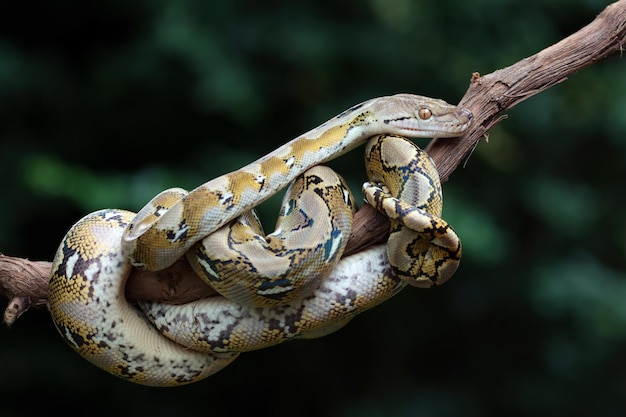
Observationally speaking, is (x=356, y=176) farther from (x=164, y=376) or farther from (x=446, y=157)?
(x=164, y=376)

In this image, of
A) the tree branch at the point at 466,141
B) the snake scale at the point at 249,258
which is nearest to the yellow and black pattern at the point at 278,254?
the snake scale at the point at 249,258

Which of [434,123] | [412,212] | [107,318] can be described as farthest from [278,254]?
[434,123]

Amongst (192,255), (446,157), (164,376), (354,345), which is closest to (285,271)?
(192,255)

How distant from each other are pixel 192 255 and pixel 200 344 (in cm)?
33

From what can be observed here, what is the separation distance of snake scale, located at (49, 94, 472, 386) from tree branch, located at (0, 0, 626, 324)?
0.06 meters

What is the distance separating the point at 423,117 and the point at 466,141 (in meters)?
0.18

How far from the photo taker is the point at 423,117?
8.58ft

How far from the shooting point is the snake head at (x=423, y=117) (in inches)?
101

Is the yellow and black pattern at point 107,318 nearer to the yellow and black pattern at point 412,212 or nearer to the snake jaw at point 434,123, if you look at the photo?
the yellow and black pattern at point 412,212

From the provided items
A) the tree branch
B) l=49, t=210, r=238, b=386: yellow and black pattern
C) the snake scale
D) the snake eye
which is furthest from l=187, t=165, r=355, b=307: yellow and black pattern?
the snake eye

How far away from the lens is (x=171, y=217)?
2221mm

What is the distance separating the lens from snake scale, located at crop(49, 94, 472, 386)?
2244 millimetres

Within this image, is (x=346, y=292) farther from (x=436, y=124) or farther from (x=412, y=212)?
(x=436, y=124)

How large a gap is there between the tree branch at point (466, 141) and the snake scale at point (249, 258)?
0.20ft
